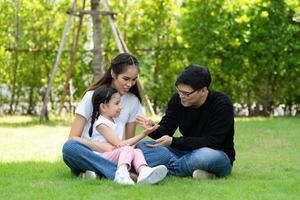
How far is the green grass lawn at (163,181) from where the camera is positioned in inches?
186

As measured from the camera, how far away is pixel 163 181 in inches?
208

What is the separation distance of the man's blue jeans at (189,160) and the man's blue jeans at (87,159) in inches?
13.6

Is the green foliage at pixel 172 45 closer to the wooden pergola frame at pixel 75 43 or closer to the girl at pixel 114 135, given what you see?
the wooden pergola frame at pixel 75 43

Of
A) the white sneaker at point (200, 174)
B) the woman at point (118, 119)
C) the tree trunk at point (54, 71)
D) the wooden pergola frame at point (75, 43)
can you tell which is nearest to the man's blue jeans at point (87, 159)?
the woman at point (118, 119)

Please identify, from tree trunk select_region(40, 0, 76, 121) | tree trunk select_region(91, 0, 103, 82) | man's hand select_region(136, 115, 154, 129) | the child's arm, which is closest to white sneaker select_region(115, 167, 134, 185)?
the child's arm

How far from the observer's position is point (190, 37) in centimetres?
1321

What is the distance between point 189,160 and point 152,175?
55 cm

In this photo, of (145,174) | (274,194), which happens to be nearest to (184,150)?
(145,174)

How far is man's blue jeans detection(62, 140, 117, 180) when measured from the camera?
530 cm

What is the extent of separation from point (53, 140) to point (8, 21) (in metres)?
5.28

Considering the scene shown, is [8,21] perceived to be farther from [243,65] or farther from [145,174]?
[145,174]

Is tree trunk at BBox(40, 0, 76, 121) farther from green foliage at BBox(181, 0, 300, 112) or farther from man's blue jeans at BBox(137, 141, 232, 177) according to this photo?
man's blue jeans at BBox(137, 141, 232, 177)

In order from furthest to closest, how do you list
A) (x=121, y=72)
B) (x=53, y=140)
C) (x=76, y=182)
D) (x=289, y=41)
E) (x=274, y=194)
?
1. (x=289, y=41)
2. (x=53, y=140)
3. (x=121, y=72)
4. (x=76, y=182)
5. (x=274, y=194)

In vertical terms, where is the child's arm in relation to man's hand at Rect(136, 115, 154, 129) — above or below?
below
